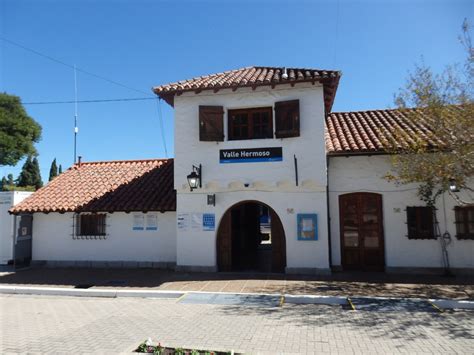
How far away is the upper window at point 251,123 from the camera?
35.7 ft

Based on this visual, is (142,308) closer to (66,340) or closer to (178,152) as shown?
(66,340)

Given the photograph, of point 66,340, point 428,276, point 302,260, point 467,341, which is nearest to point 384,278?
point 428,276

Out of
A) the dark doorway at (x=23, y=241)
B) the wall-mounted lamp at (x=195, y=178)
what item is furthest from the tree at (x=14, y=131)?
the wall-mounted lamp at (x=195, y=178)

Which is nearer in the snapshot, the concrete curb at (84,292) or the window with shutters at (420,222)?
the concrete curb at (84,292)

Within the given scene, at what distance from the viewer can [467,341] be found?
17.4 feet

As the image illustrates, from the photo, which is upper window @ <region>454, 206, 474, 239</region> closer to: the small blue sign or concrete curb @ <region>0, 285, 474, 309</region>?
concrete curb @ <region>0, 285, 474, 309</region>

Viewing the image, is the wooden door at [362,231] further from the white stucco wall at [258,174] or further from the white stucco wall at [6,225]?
the white stucco wall at [6,225]

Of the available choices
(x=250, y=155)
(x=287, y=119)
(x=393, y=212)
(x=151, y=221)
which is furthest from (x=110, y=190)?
(x=393, y=212)

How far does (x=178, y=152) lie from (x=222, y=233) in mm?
3208

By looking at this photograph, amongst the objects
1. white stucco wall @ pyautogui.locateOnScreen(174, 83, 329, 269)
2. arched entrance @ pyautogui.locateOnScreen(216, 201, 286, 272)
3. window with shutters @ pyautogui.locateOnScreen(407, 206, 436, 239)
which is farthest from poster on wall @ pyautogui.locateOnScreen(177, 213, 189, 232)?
window with shutters @ pyautogui.locateOnScreen(407, 206, 436, 239)

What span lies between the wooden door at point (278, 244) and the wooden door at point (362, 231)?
2.02 meters

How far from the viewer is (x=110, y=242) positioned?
12.4 m

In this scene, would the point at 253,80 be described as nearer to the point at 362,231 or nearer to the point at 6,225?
the point at 362,231

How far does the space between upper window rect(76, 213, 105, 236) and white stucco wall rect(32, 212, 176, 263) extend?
279 millimetres
